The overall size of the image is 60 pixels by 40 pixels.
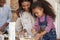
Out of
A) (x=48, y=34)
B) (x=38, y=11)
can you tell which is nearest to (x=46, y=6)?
(x=38, y=11)

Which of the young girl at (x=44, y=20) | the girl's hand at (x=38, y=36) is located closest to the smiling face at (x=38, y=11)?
the young girl at (x=44, y=20)

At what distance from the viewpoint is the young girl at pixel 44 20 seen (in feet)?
2.77

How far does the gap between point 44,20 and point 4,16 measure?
0.80 ft

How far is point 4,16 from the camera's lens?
0.85 metres

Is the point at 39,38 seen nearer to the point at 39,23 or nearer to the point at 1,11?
the point at 39,23

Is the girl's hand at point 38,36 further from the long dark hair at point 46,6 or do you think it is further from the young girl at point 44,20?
the long dark hair at point 46,6

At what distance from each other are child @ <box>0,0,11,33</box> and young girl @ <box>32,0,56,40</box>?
0.51ft

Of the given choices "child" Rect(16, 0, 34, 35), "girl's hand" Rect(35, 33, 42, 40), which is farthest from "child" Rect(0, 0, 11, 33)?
"girl's hand" Rect(35, 33, 42, 40)

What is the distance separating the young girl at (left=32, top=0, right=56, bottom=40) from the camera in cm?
84

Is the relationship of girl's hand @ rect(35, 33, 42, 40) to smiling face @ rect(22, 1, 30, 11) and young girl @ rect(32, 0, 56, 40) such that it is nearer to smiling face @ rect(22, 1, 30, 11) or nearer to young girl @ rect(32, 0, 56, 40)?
young girl @ rect(32, 0, 56, 40)

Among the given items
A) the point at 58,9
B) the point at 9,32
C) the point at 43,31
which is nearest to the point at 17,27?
the point at 9,32

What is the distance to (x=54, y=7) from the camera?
85 centimetres

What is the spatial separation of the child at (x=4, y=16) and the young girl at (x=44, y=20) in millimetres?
156

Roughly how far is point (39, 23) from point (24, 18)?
97 mm
